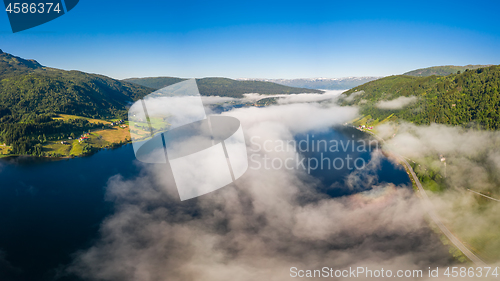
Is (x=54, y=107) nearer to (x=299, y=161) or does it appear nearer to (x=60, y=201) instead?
(x=60, y=201)

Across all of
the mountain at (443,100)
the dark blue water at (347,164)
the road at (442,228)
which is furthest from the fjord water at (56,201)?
the mountain at (443,100)

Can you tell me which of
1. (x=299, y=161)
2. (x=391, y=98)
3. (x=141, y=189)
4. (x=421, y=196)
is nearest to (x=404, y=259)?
(x=421, y=196)

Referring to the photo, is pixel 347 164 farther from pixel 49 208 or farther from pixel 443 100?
pixel 49 208

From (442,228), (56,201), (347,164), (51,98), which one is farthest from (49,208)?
(51,98)

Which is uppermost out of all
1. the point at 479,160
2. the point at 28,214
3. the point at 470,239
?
the point at 479,160

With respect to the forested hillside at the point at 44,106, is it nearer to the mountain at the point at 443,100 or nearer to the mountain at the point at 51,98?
the mountain at the point at 51,98

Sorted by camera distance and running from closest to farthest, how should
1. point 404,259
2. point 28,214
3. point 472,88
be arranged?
point 404,259, point 28,214, point 472,88
